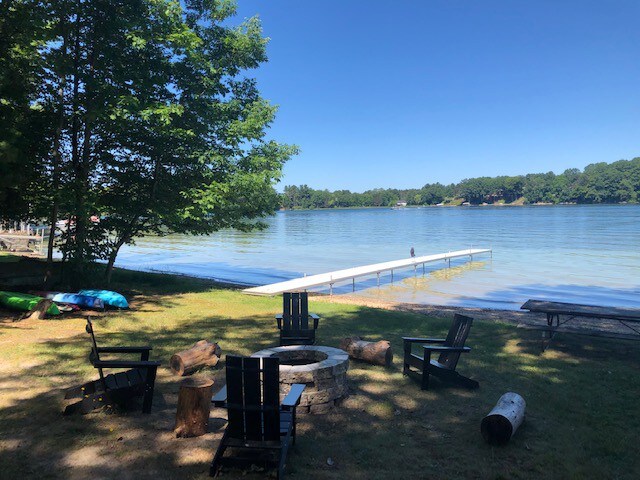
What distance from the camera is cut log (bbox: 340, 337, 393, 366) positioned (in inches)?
272

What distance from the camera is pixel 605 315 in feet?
24.2

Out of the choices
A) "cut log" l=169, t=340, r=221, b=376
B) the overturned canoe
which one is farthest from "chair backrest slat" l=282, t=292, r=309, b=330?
the overturned canoe

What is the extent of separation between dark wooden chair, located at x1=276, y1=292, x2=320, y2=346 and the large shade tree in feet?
17.9

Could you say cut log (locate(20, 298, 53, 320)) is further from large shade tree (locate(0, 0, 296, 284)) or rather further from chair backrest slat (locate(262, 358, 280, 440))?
chair backrest slat (locate(262, 358, 280, 440))

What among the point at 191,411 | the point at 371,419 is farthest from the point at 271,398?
the point at 371,419

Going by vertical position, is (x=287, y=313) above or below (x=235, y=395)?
below

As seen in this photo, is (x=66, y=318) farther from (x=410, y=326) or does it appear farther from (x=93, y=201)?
(x=410, y=326)

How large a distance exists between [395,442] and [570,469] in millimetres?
1526

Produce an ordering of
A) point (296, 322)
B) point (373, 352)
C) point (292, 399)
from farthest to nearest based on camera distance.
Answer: point (296, 322)
point (373, 352)
point (292, 399)

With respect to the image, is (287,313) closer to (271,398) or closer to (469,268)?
(271,398)

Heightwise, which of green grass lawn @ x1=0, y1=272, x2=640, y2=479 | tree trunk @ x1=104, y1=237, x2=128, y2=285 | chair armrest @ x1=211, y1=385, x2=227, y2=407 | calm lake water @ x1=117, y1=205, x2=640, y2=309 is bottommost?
calm lake water @ x1=117, y1=205, x2=640, y2=309

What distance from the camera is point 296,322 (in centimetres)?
804

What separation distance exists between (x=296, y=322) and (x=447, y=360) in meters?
2.88

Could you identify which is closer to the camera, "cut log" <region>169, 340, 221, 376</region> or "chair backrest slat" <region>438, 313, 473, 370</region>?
"chair backrest slat" <region>438, 313, 473, 370</region>
